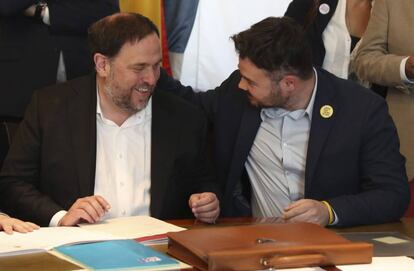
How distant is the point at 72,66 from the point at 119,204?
78 cm

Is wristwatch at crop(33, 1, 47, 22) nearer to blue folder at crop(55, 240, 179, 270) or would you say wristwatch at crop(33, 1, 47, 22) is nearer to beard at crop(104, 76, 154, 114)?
beard at crop(104, 76, 154, 114)

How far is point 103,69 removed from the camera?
10.3 ft

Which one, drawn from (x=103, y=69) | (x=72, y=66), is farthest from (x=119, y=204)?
(x=72, y=66)

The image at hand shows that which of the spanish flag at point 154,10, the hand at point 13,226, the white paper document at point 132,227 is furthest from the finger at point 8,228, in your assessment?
the spanish flag at point 154,10

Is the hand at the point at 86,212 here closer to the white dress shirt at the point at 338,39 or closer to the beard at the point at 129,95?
the beard at the point at 129,95

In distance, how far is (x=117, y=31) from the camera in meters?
3.07

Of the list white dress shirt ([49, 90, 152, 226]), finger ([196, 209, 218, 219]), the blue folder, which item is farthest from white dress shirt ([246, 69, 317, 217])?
the blue folder

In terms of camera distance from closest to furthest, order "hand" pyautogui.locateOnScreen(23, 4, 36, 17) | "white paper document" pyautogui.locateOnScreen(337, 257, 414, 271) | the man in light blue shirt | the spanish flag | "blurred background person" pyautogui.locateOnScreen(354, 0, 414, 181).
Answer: "white paper document" pyautogui.locateOnScreen(337, 257, 414, 271), the man in light blue shirt, "hand" pyautogui.locateOnScreen(23, 4, 36, 17), "blurred background person" pyautogui.locateOnScreen(354, 0, 414, 181), the spanish flag

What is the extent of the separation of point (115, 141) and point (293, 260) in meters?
1.25

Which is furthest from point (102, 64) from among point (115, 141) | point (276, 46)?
point (276, 46)

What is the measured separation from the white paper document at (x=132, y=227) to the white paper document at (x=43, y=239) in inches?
2.2

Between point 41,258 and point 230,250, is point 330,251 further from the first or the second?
point 41,258

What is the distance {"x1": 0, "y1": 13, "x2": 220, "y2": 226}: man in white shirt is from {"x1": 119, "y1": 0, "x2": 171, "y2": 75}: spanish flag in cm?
87

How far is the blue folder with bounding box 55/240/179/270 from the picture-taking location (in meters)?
1.94
